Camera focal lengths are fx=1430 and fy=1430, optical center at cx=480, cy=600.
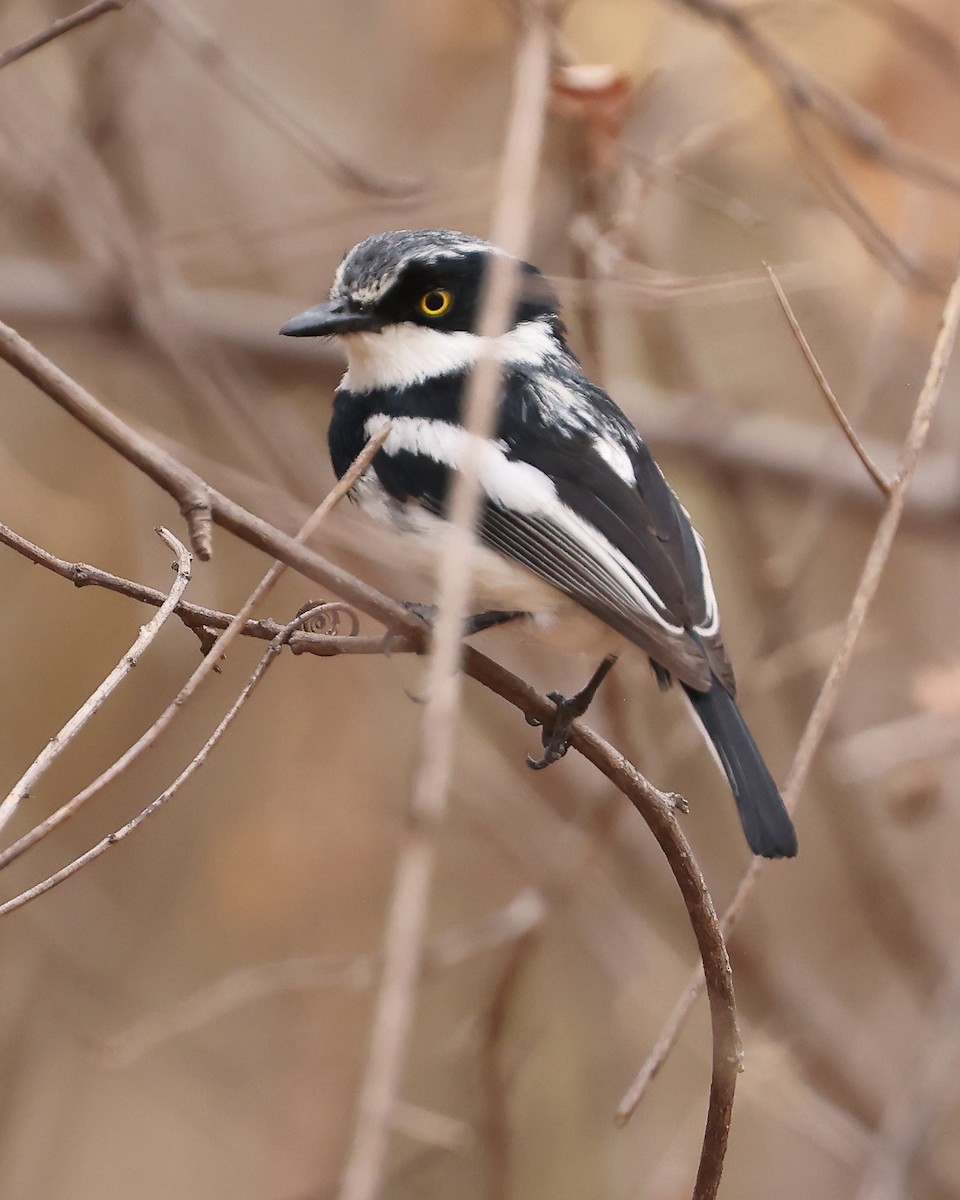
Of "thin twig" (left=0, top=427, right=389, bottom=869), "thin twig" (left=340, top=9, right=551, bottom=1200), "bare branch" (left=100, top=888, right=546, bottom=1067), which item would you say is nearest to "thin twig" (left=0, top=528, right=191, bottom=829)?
"thin twig" (left=0, top=427, right=389, bottom=869)

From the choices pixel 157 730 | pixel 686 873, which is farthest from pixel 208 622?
pixel 686 873

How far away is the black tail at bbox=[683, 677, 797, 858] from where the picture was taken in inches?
77.0

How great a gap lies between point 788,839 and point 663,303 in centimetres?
131

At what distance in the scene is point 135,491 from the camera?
4242 millimetres

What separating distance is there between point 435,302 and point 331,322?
22 centimetres

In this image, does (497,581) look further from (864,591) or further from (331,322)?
(864,591)

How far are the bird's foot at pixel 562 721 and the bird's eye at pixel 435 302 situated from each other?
69 cm

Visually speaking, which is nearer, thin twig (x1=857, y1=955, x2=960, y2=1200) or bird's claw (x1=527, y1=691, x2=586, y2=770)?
bird's claw (x1=527, y1=691, x2=586, y2=770)

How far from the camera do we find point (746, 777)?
2.08 metres

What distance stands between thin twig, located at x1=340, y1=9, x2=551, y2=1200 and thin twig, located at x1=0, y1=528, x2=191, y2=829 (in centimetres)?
43

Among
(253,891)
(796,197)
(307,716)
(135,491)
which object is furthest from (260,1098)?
(796,197)

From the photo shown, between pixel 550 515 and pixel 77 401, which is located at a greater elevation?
pixel 550 515

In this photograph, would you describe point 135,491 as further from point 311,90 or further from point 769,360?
point 769,360

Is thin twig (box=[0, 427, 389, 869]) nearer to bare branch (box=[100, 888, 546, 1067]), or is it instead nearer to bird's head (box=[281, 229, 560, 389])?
bird's head (box=[281, 229, 560, 389])
